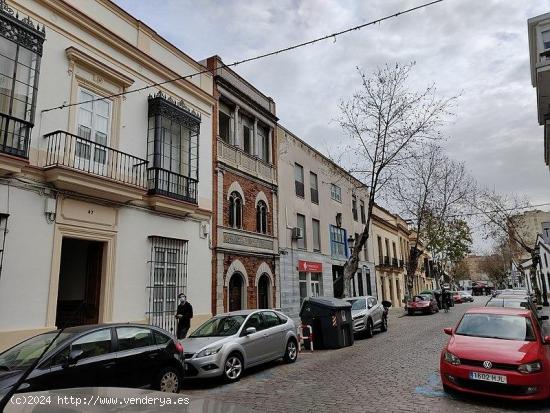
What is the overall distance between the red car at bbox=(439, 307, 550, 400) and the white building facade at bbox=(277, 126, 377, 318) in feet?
41.8

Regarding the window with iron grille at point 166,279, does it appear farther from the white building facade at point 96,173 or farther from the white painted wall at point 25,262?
the white painted wall at point 25,262

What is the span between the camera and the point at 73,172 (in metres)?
10.7

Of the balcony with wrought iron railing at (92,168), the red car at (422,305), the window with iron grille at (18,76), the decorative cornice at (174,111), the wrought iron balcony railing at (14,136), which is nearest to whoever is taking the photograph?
the wrought iron balcony railing at (14,136)

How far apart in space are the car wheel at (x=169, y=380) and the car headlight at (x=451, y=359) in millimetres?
4914

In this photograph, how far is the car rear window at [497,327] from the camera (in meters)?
8.16

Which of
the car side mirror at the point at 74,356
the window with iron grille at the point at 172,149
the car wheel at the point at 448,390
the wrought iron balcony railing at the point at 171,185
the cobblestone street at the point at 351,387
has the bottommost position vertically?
the cobblestone street at the point at 351,387

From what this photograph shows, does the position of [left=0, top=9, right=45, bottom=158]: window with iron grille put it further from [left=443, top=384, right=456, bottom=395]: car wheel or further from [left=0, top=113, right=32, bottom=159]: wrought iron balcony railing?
[left=443, top=384, right=456, bottom=395]: car wheel

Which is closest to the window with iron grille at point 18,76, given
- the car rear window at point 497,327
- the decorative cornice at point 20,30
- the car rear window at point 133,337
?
the decorative cornice at point 20,30

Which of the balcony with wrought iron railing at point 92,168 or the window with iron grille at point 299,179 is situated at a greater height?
the window with iron grille at point 299,179

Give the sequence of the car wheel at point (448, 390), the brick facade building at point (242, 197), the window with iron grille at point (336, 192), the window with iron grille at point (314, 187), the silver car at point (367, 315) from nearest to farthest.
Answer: the car wheel at point (448, 390) → the brick facade building at point (242, 197) → the silver car at point (367, 315) → the window with iron grille at point (314, 187) → the window with iron grille at point (336, 192)

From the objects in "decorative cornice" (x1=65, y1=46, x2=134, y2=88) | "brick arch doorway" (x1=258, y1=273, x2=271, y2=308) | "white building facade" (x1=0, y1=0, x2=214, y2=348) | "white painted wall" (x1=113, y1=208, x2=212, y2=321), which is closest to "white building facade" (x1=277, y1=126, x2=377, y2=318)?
"brick arch doorway" (x1=258, y1=273, x2=271, y2=308)

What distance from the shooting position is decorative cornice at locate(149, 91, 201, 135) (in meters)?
14.2

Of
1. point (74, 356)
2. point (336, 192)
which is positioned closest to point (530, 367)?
point (74, 356)

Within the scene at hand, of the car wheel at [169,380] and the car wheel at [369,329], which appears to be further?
the car wheel at [369,329]
